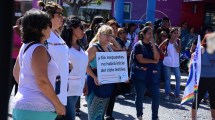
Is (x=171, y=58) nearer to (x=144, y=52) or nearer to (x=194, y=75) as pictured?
(x=144, y=52)

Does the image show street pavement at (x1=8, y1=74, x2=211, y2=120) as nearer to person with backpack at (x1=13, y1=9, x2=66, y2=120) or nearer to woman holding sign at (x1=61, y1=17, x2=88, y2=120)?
woman holding sign at (x1=61, y1=17, x2=88, y2=120)

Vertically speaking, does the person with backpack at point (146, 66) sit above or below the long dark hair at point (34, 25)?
below

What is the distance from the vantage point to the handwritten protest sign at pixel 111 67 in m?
5.45

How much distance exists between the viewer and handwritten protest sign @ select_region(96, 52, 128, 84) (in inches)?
214

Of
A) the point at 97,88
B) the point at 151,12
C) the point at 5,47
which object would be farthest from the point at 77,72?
the point at 151,12

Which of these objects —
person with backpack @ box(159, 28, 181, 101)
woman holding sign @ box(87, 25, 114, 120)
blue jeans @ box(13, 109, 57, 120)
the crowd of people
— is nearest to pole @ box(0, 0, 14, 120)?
the crowd of people

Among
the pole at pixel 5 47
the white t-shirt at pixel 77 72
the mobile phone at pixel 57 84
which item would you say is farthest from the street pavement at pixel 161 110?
the pole at pixel 5 47

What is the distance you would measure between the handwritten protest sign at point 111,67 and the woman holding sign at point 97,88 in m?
0.07

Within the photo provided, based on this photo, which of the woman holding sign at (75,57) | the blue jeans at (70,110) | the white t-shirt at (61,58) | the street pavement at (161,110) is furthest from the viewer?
the street pavement at (161,110)

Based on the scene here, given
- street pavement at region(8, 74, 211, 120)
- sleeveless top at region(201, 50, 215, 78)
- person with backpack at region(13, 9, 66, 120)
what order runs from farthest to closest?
street pavement at region(8, 74, 211, 120) → sleeveless top at region(201, 50, 215, 78) → person with backpack at region(13, 9, 66, 120)

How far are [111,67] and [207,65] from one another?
1712 millimetres

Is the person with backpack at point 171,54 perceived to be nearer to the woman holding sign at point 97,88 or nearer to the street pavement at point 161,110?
the street pavement at point 161,110

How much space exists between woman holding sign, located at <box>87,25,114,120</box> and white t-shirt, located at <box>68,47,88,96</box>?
772 millimetres

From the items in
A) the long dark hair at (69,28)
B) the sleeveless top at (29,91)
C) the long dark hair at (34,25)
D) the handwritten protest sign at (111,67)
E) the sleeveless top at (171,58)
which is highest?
the long dark hair at (34,25)
